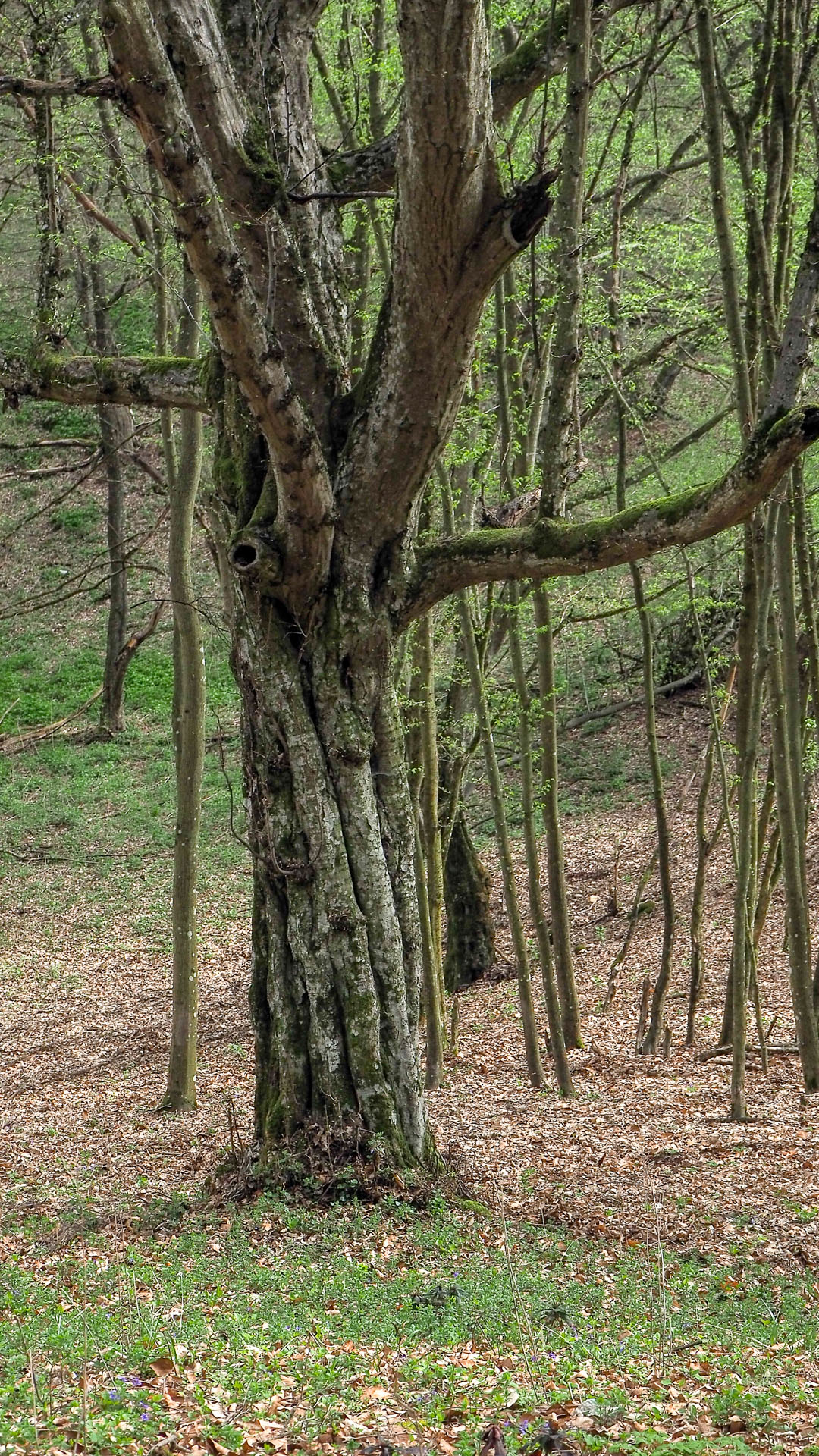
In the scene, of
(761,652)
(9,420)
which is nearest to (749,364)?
(761,652)

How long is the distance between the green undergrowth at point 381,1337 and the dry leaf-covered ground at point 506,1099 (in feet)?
2.20

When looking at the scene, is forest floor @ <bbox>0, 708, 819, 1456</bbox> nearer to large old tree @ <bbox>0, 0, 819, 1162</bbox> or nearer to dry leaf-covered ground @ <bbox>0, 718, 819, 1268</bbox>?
dry leaf-covered ground @ <bbox>0, 718, 819, 1268</bbox>

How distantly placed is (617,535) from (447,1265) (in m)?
3.52

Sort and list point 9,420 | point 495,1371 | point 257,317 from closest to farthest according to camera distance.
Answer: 1. point 495,1371
2. point 257,317
3. point 9,420

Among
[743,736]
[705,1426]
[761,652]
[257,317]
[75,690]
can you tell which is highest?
[75,690]

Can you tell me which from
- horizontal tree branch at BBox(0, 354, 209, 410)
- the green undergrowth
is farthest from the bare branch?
the green undergrowth

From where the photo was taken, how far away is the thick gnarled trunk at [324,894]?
6219 millimetres

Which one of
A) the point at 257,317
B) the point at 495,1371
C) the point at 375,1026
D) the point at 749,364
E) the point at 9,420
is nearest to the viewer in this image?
the point at 495,1371

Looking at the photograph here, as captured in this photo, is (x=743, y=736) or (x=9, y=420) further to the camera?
(x=9, y=420)

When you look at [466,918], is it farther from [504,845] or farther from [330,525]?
[330,525]

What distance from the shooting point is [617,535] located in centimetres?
583

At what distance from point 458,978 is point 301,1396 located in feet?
32.4

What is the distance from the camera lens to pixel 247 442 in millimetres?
6441

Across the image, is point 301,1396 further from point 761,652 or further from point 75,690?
point 75,690
